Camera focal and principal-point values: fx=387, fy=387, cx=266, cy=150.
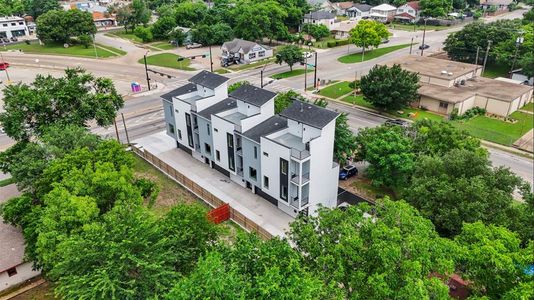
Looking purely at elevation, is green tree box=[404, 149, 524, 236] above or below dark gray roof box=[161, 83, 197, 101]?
below

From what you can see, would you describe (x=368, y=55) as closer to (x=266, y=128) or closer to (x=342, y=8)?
(x=342, y=8)

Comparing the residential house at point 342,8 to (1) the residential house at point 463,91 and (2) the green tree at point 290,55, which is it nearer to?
(2) the green tree at point 290,55

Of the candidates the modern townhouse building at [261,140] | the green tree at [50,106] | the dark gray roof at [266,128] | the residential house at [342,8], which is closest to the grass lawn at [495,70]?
the dark gray roof at [266,128]

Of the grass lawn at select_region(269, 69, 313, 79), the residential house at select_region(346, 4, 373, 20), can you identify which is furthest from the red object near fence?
the residential house at select_region(346, 4, 373, 20)

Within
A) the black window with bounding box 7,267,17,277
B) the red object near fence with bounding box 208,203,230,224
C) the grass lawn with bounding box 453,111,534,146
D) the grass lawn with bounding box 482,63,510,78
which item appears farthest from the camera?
the grass lawn with bounding box 482,63,510,78

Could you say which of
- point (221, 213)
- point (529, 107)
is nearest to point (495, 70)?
point (529, 107)

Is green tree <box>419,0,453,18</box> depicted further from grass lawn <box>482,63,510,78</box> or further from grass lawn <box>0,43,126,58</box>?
grass lawn <box>0,43,126,58</box>
